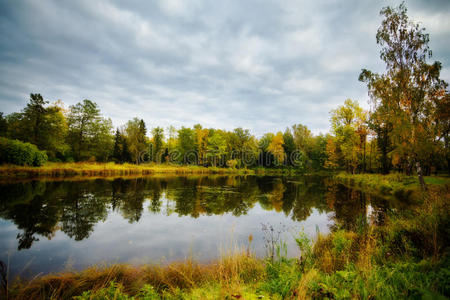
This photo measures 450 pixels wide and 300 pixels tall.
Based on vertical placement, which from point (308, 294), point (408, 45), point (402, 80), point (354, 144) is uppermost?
point (408, 45)

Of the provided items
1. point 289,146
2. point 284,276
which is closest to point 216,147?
point 289,146

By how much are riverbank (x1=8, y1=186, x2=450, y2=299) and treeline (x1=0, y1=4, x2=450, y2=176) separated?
1194 cm

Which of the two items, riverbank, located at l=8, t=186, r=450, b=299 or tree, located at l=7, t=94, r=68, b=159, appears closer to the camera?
riverbank, located at l=8, t=186, r=450, b=299

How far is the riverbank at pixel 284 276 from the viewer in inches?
115

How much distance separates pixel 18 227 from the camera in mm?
8047

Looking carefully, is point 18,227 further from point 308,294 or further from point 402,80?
point 402,80

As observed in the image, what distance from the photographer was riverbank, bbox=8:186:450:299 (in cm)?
292

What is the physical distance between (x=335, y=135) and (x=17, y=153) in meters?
50.1

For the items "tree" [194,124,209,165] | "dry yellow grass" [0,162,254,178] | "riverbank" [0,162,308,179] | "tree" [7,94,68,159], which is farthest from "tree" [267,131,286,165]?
"tree" [7,94,68,159]

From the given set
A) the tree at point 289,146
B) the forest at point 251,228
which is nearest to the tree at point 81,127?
the forest at point 251,228

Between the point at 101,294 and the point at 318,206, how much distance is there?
568 inches

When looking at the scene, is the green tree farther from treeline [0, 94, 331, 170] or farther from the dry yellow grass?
the dry yellow grass

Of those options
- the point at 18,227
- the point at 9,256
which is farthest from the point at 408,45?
the point at 18,227

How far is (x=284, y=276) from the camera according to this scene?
3711 millimetres
